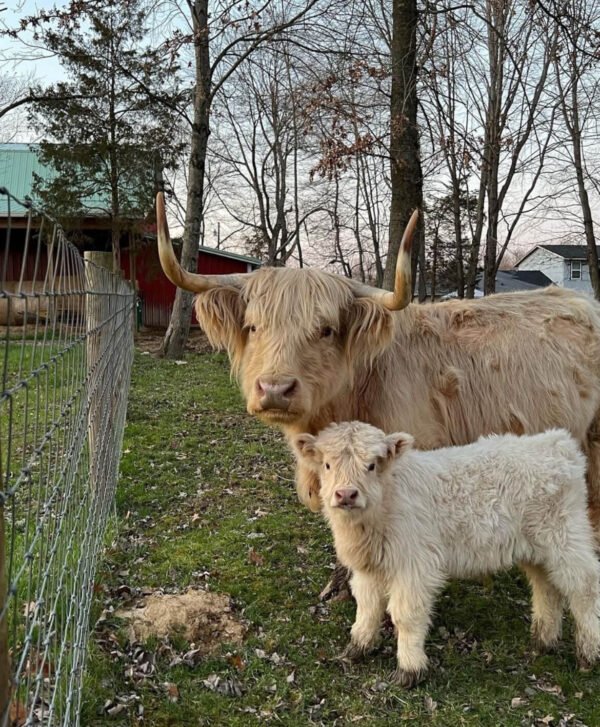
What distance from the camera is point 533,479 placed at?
3822mm

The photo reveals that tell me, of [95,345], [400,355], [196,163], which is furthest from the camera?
[196,163]

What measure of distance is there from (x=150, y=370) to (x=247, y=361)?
11.0 meters

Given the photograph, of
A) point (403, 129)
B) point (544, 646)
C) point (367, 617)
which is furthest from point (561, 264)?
point (367, 617)

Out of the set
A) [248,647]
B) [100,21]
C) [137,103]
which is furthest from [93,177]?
[248,647]

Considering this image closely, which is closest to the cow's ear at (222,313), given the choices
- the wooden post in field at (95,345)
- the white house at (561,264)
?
the wooden post in field at (95,345)

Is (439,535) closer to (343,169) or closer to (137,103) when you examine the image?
(343,169)

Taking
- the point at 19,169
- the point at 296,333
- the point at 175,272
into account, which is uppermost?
the point at 19,169

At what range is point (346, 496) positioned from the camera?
340 centimetres

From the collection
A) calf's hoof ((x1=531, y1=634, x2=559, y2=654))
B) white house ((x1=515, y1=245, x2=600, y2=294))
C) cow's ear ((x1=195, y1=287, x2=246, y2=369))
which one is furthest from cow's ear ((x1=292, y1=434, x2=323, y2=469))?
white house ((x1=515, y1=245, x2=600, y2=294))

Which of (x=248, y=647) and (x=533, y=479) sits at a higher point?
(x=533, y=479)

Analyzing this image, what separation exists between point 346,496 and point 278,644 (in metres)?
1.24

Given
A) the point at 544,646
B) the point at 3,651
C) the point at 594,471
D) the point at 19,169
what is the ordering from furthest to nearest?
the point at 19,169
the point at 594,471
the point at 544,646
the point at 3,651

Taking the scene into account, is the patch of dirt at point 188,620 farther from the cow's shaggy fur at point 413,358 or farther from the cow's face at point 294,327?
the cow's face at point 294,327

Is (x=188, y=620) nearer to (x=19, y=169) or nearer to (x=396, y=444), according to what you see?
(x=396, y=444)
